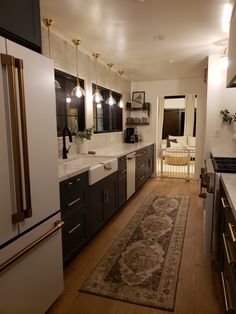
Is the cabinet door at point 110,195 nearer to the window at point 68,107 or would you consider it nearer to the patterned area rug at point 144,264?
the patterned area rug at point 144,264

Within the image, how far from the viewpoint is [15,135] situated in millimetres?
1219

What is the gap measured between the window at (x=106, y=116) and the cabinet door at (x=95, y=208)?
163cm

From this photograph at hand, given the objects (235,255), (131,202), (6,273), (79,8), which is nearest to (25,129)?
(6,273)

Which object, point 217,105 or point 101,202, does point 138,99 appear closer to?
point 217,105

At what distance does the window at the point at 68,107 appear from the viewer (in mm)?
3028

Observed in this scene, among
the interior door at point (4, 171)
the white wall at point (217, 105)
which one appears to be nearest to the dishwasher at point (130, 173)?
the white wall at point (217, 105)

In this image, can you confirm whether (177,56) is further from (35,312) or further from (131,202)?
(35,312)

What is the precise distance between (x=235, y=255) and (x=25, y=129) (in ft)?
4.38

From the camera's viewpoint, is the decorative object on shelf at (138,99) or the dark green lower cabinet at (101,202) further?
the decorative object on shelf at (138,99)

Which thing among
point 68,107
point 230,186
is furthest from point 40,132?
point 68,107

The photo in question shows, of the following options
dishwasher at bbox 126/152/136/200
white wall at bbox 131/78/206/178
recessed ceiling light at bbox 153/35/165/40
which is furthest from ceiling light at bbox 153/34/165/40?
white wall at bbox 131/78/206/178

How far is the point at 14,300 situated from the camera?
130 centimetres

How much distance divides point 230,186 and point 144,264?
1164 millimetres

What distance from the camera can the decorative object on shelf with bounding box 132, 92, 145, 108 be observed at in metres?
5.69
